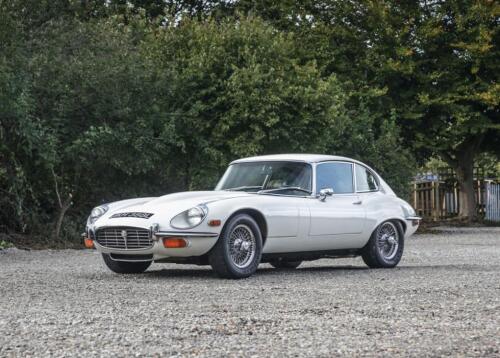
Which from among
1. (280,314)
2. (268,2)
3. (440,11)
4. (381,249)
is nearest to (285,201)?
(381,249)

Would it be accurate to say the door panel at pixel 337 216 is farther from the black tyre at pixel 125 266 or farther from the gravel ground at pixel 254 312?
the black tyre at pixel 125 266

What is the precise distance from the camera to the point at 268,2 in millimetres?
33750

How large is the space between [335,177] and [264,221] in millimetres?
1848

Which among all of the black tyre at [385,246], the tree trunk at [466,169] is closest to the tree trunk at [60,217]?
the black tyre at [385,246]

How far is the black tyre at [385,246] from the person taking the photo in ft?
42.8

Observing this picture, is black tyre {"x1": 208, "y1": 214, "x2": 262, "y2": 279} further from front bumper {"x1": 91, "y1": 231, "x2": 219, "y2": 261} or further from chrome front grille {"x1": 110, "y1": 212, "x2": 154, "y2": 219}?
chrome front grille {"x1": 110, "y1": 212, "x2": 154, "y2": 219}

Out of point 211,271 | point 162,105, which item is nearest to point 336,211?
point 211,271

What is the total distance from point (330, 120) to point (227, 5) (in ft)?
54.8

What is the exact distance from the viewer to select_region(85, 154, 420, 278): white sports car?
10930 mm

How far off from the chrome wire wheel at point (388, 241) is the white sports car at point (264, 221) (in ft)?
0.04

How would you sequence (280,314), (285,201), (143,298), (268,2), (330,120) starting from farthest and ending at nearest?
(268,2) → (330,120) → (285,201) → (143,298) → (280,314)

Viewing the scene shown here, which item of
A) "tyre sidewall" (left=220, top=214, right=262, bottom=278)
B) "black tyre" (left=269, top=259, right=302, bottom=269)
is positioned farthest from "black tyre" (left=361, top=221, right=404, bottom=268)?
"tyre sidewall" (left=220, top=214, right=262, bottom=278)

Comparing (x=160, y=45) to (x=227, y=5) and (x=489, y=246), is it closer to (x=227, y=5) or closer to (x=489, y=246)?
(x=489, y=246)

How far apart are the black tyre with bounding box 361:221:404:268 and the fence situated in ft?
80.3
